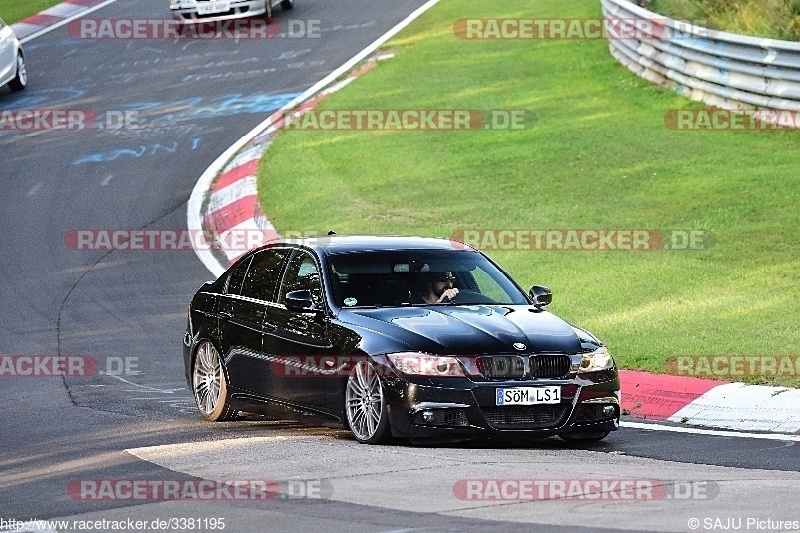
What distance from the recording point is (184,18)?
34.0m

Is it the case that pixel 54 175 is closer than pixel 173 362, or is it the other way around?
pixel 173 362

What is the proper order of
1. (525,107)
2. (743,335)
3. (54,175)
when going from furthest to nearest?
(525,107) < (54,175) < (743,335)

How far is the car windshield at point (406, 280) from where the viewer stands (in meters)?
11.0

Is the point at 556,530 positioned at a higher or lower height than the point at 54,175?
higher

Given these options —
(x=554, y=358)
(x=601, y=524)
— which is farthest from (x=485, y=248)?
(x=601, y=524)

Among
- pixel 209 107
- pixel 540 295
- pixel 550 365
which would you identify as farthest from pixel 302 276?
pixel 209 107

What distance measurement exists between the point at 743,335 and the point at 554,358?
12.1 feet

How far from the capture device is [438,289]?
1113 cm

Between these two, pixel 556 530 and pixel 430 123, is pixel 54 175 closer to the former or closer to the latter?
pixel 430 123

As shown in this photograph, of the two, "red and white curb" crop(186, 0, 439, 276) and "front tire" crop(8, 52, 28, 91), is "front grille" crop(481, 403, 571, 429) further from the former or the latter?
"front tire" crop(8, 52, 28, 91)

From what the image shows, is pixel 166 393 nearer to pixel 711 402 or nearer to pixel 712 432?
pixel 711 402

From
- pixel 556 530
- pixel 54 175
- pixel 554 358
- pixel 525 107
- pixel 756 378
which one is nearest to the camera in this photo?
pixel 556 530

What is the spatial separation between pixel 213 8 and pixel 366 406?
24409 mm

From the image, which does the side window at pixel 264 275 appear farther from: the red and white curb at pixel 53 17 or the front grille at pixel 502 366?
the red and white curb at pixel 53 17
